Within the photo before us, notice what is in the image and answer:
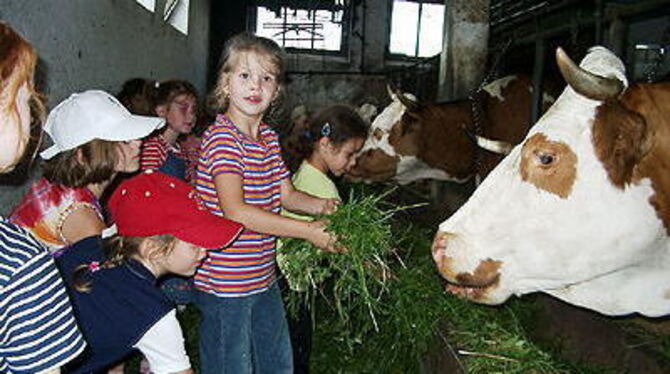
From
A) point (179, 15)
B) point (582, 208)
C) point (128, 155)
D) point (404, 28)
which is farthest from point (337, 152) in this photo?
point (404, 28)

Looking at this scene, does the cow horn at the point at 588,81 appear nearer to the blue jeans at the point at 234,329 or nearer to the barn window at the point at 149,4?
the blue jeans at the point at 234,329

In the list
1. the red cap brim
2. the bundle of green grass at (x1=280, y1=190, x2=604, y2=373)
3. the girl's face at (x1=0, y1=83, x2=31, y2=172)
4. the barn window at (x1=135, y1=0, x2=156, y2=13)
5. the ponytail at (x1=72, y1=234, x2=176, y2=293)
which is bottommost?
the bundle of green grass at (x1=280, y1=190, x2=604, y2=373)

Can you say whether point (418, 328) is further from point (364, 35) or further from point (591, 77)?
point (364, 35)

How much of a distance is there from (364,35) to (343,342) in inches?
596

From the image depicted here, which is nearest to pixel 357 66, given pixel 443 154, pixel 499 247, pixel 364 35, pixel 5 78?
pixel 364 35

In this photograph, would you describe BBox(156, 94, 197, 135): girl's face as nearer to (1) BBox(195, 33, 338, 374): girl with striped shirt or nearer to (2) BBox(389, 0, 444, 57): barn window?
(1) BBox(195, 33, 338, 374): girl with striped shirt

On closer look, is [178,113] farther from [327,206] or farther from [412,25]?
[412,25]

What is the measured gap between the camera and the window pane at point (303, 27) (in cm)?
1823

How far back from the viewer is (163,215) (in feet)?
7.02

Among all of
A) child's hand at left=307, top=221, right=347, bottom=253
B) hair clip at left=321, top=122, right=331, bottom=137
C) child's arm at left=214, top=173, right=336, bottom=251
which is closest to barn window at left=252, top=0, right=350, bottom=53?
hair clip at left=321, top=122, right=331, bottom=137

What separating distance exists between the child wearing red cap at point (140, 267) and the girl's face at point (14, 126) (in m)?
0.85

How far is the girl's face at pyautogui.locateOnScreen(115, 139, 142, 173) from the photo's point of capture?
2596 millimetres

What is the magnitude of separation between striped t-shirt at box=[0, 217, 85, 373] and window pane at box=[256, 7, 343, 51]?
683 inches

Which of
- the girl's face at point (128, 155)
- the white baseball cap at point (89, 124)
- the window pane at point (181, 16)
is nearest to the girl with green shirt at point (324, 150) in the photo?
the girl's face at point (128, 155)
